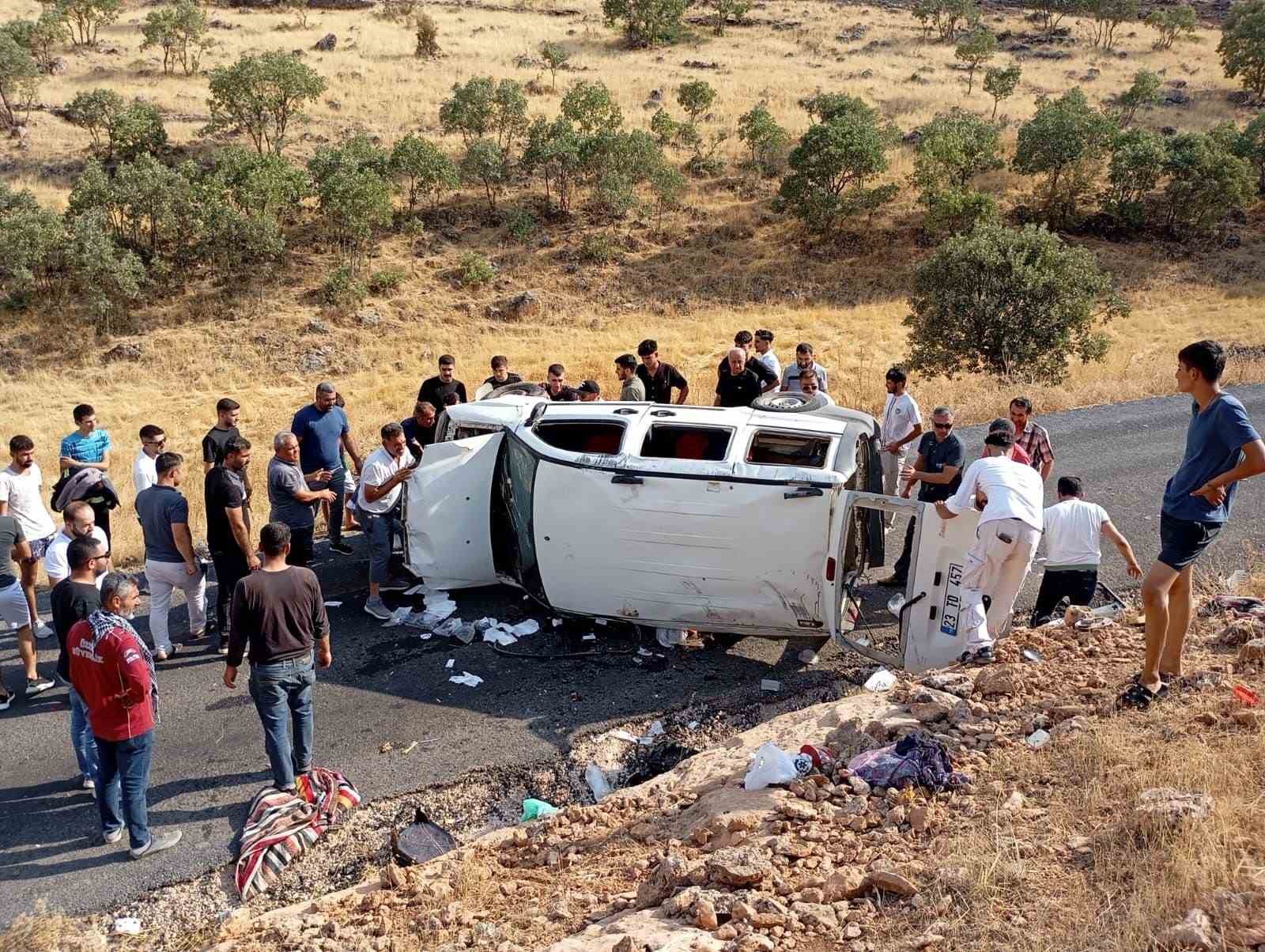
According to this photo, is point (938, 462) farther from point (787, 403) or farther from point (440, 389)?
point (440, 389)

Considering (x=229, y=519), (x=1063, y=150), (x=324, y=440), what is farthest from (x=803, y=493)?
(x=1063, y=150)

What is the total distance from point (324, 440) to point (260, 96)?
95.3 ft

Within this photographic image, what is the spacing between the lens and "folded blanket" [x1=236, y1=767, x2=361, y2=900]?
554 centimetres

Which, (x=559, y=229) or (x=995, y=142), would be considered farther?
(x=995, y=142)

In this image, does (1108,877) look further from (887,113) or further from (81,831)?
(887,113)

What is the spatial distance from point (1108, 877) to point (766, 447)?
4722 millimetres

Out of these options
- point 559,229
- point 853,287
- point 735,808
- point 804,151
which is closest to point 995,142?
point 804,151

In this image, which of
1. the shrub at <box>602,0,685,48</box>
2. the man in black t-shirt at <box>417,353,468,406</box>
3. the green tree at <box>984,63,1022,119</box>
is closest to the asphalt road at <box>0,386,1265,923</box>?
the man in black t-shirt at <box>417,353,468,406</box>

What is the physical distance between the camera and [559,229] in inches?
1334

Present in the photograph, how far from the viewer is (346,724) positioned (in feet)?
22.8

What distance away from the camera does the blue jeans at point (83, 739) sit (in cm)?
607

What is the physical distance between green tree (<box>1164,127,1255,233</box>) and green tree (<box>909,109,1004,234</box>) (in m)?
5.87

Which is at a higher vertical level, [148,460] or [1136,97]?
[1136,97]

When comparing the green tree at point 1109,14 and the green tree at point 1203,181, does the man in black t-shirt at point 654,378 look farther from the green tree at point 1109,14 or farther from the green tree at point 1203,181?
the green tree at point 1109,14
